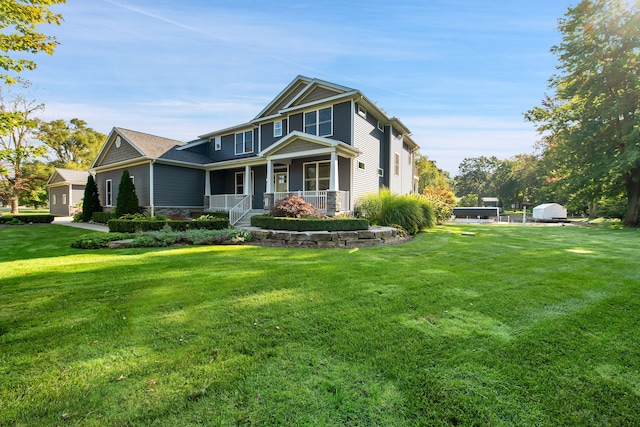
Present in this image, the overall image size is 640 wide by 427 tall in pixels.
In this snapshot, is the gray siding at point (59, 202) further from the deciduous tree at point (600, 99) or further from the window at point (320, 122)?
the deciduous tree at point (600, 99)

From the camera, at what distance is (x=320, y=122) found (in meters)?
13.7

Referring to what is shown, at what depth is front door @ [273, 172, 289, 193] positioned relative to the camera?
1518 centimetres

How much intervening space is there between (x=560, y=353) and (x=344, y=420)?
202 cm

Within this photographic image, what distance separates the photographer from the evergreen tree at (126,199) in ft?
47.4

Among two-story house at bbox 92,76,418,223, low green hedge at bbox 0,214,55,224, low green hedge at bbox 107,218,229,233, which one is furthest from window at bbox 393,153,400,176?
low green hedge at bbox 0,214,55,224

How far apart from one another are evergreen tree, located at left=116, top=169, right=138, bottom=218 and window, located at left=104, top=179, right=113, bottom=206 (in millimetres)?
5038

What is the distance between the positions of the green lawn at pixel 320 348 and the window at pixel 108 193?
54.4ft

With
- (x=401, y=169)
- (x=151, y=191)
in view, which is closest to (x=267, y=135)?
(x=151, y=191)

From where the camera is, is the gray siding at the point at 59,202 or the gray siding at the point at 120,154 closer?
the gray siding at the point at 120,154

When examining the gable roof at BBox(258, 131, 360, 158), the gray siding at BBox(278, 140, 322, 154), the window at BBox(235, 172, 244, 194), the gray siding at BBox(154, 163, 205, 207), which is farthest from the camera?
the window at BBox(235, 172, 244, 194)

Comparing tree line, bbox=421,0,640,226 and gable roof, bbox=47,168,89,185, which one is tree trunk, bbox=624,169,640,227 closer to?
tree line, bbox=421,0,640,226

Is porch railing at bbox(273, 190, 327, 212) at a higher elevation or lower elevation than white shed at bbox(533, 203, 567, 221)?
higher

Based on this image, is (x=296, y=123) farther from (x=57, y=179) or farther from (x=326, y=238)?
(x=57, y=179)

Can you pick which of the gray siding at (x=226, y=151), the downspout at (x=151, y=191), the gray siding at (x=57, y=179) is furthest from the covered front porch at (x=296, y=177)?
the gray siding at (x=57, y=179)
